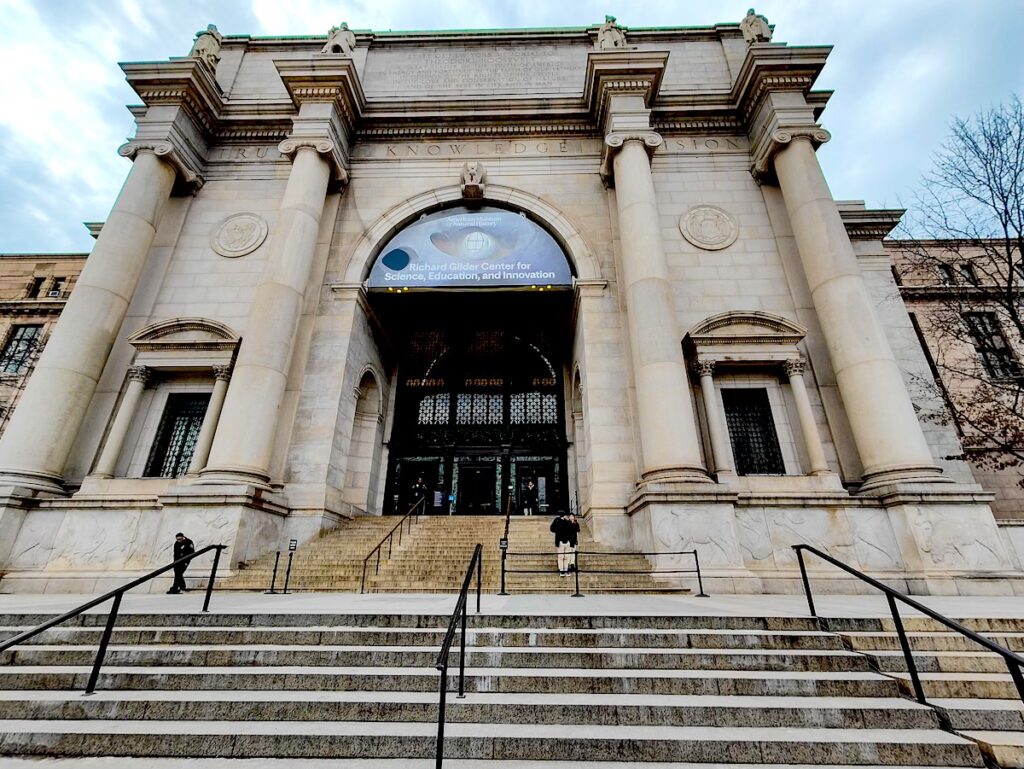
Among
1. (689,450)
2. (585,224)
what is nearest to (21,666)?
(689,450)

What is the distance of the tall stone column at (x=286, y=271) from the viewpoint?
36.6 ft

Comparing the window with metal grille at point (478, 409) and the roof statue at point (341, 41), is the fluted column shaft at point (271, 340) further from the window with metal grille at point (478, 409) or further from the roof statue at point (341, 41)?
the window with metal grille at point (478, 409)

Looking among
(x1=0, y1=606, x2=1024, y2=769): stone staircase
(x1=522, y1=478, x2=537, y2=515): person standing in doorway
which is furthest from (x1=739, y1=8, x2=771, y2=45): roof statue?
(x1=0, y1=606, x2=1024, y2=769): stone staircase

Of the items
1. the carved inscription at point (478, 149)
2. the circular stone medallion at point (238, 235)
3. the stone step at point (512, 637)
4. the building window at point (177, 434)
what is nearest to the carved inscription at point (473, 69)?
the carved inscription at point (478, 149)

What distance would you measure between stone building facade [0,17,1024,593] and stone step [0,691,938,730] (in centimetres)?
571

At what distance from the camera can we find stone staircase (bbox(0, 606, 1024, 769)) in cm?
346

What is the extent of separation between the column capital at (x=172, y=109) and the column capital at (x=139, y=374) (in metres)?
6.80

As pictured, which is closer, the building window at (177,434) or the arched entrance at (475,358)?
the building window at (177,434)

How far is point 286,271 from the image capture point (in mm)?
13023

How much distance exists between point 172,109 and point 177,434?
34.9ft

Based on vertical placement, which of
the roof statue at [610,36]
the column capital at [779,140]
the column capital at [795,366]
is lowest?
the column capital at [795,366]

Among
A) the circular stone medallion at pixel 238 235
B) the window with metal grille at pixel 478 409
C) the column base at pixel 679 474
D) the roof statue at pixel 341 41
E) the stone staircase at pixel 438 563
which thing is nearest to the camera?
the stone staircase at pixel 438 563

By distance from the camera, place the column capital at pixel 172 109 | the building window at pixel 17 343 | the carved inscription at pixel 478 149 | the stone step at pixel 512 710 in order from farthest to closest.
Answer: the building window at pixel 17 343
the carved inscription at pixel 478 149
the column capital at pixel 172 109
the stone step at pixel 512 710

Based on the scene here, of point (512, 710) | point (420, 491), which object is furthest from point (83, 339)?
point (512, 710)
